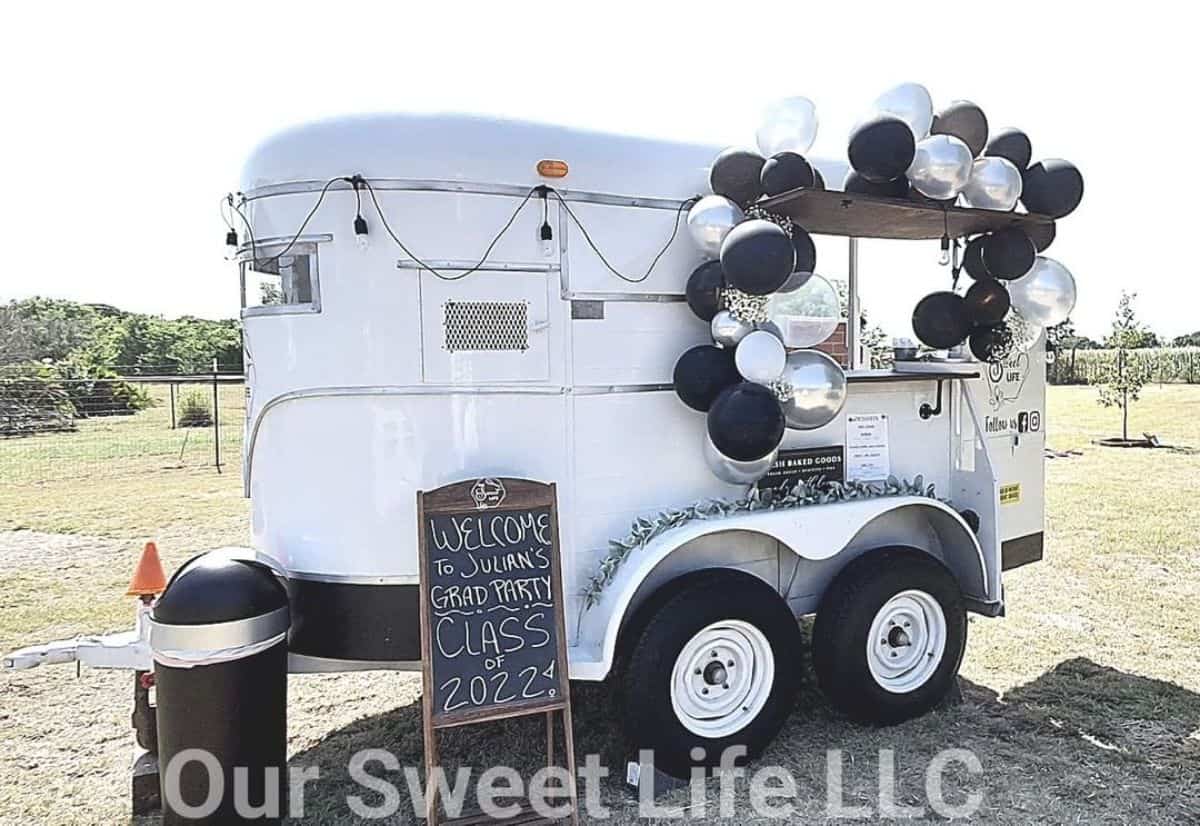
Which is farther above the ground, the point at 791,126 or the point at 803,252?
the point at 791,126

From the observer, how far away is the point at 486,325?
3.17 meters

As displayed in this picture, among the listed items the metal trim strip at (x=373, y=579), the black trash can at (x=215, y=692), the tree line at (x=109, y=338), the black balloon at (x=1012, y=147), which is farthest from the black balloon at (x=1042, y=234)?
the tree line at (x=109, y=338)

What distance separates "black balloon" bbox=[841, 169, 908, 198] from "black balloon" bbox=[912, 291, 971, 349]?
660 millimetres

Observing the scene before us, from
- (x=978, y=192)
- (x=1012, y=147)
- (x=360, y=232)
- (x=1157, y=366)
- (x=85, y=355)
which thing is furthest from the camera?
(x=85, y=355)

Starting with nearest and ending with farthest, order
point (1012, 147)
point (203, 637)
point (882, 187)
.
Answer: point (203, 637) → point (882, 187) → point (1012, 147)

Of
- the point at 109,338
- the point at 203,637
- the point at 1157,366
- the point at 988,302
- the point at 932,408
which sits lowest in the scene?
the point at 203,637

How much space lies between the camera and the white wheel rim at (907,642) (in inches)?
147

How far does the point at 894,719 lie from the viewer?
12.1 feet

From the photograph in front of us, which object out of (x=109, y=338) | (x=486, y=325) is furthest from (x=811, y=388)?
(x=109, y=338)

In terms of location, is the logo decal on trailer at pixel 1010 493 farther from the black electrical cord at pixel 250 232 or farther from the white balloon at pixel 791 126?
the black electrical cord at pixel 250 232

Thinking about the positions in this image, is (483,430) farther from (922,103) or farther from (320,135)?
(922,103)

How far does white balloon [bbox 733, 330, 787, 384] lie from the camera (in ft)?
10.6

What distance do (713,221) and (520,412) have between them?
101 cm

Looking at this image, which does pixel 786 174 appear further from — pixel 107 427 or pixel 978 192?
pixel 107 427
